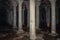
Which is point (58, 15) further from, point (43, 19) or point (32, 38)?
point (32, 38)

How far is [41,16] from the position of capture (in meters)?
31.8

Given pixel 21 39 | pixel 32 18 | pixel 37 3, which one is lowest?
pixel 21 39

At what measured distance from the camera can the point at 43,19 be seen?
1249 inches

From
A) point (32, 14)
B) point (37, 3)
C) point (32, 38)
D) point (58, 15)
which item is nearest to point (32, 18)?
point (32, 14)

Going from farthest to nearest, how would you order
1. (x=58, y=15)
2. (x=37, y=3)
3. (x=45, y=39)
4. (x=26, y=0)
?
1. (x=58, y=15)
2. (x=26, y=0)
3. (x=37, y=3)
4. (x=45, y=39)

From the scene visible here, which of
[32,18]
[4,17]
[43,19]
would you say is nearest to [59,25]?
[43,19]

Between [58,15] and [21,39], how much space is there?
15.3 meters

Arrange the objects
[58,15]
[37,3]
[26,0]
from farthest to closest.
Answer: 1. [58,15]
2. [26,0]
3. [37,3]

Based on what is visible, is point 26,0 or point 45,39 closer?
point 45,39

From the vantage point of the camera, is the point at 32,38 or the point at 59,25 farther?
the point at 59,25

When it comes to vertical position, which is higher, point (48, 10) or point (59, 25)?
point (48, 10)

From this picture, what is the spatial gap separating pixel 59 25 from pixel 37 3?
8448mm

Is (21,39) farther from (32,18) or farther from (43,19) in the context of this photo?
(43,19)

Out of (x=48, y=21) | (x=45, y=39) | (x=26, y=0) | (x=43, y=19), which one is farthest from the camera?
(x=43, y=19)
